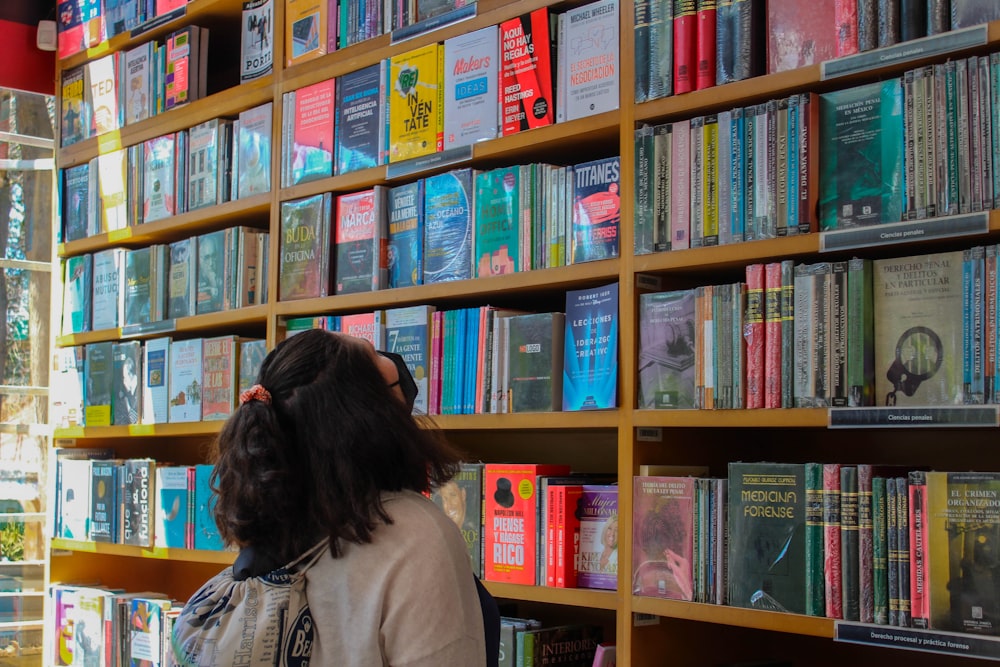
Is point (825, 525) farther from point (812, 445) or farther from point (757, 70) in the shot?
point (757, 70)

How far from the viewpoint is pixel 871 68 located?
210cm

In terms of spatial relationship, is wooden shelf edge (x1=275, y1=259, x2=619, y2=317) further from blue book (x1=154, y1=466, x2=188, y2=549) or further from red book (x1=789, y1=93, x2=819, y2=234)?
blue book (x1=154, y1=466, x2=188, y2=549)

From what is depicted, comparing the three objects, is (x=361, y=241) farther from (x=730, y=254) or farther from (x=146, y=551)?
(x=146, y=551)

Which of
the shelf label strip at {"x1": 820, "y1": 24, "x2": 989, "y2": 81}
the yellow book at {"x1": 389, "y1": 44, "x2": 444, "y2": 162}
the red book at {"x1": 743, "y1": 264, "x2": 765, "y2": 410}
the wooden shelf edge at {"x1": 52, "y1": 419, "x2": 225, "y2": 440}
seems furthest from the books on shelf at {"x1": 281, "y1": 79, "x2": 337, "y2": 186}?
the shelf label strip at {"x1": 820, "y1": 24, "x2": 989, "y2": 81}

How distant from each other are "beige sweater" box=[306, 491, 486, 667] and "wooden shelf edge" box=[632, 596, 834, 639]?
0.84m

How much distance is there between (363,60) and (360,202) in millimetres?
392

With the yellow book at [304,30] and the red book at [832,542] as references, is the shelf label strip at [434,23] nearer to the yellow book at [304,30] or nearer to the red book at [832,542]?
the yellow book at [304,30]

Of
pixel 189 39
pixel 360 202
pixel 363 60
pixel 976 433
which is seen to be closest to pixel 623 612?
pixel 976 433

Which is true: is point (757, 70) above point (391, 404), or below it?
above

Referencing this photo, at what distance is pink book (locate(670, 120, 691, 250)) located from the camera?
2391 millimetres

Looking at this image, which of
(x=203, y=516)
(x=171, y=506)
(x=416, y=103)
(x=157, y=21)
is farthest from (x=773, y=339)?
(x=157, y=21)

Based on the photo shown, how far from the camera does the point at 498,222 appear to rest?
2.79 m

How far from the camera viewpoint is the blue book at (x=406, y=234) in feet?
9.84

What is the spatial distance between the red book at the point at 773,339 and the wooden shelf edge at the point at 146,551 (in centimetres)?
179
